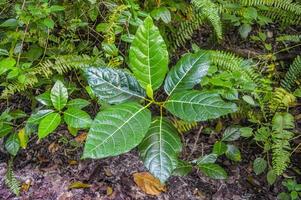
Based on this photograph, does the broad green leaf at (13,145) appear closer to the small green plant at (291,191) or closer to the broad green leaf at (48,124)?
the broad green leaf at (48,124)

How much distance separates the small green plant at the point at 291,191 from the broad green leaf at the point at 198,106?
3.95 ft

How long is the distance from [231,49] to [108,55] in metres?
1.55

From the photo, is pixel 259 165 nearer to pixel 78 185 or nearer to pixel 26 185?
pixel 78 185

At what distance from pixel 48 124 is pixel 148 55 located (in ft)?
2.31

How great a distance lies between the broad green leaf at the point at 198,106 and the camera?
144 cm

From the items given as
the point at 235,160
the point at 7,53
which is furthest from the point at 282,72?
the point at 7,53

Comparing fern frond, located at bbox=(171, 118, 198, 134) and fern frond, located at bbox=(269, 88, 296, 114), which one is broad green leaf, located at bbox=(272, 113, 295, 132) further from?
fern frond, located at bbox=(171, 118, 198, 134)

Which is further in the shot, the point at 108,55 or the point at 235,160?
the point at 235,160

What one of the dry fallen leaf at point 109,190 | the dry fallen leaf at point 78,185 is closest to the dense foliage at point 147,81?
the dry fallen leaf at point 78,185

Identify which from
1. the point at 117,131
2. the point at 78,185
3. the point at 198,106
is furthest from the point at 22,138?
the point at 198,106

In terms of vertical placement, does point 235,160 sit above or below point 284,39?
below

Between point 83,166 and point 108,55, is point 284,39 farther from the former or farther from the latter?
point 83,166

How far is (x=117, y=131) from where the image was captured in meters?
1.39

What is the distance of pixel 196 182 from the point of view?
2.43 m
